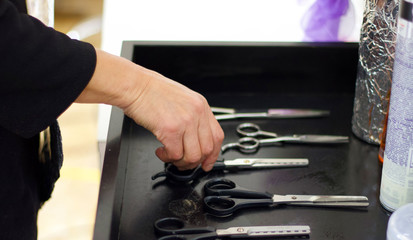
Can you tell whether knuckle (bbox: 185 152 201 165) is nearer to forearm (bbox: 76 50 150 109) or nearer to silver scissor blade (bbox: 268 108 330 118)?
forearm (bbox: 76 50 150 109)

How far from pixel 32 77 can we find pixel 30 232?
0.21m

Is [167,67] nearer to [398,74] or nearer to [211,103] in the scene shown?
[211,103]

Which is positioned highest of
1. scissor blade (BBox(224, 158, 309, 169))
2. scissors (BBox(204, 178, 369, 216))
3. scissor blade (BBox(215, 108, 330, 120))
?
scissor blade (BBox(215, 108, 330, 120))

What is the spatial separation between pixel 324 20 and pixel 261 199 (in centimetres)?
44

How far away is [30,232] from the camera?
65 cm

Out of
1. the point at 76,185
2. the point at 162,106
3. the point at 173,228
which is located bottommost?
the point at 76,185

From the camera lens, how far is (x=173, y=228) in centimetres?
61

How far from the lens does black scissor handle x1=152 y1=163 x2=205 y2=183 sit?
2.26 feet

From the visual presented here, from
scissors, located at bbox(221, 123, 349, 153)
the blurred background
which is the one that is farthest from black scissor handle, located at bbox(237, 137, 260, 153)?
the blurred background

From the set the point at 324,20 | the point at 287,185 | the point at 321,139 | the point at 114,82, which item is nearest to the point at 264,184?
the point at 287,185

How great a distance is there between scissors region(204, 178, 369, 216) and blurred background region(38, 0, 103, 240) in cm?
63

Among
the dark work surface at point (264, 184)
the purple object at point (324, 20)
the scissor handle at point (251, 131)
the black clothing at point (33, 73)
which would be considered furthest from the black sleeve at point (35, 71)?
the purple object at point (324, 20)

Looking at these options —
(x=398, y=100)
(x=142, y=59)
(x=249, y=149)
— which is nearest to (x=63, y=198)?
(x=142, y=59)

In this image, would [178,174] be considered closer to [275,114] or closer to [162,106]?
[162,106]
